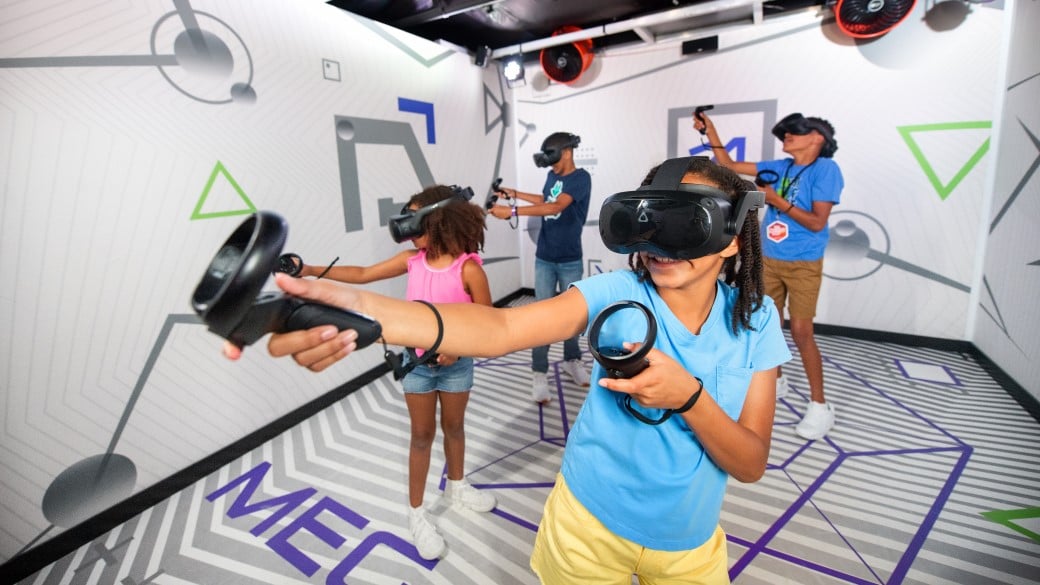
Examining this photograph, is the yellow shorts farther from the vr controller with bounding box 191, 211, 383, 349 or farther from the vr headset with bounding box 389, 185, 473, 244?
the vr headset with bounding box 389, 185, 473, 244

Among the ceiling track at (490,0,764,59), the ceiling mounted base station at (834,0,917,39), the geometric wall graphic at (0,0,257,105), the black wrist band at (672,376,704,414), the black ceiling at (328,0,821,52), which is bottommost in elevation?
the black wrist band at (672,376,704,414)

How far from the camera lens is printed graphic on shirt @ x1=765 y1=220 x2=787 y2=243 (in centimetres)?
254

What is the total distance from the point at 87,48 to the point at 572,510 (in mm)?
2495

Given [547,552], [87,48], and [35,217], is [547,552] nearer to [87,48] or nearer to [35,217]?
[35,217]

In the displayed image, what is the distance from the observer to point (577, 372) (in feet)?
10.5

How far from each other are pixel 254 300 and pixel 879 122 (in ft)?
14.3

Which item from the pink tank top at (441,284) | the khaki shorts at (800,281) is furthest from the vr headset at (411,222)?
the khaki shorts at (800,281)

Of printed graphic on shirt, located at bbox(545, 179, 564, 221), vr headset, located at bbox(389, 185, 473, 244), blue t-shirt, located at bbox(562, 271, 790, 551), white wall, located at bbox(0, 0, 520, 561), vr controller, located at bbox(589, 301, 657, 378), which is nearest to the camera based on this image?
vr controller, located at bbox(589, 301, 657, 378)

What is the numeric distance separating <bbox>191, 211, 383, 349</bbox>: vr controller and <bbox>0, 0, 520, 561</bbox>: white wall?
1.86 m

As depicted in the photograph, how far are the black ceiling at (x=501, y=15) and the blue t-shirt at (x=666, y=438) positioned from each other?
9.37 feet

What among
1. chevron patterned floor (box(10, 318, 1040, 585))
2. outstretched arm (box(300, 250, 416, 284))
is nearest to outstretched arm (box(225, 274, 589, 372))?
outstretched arm (box(300, 250, 416, 284))

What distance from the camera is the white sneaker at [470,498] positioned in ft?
6.68

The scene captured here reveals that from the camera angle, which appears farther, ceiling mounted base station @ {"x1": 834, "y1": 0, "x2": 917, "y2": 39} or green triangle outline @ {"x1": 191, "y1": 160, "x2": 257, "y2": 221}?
ceiling mounted base station @ {"x1": 834, "y1": 0, "x2": 917, "y2": 39}

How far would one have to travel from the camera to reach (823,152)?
2.53 m
